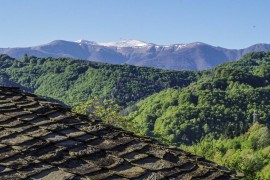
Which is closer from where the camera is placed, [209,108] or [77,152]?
[77,152]

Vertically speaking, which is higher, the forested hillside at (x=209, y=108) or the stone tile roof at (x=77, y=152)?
the stone tile roof at (x=77, y=152)

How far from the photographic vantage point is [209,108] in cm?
13062

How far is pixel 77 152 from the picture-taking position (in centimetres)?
420

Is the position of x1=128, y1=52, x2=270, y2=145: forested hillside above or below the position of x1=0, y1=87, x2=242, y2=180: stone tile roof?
below

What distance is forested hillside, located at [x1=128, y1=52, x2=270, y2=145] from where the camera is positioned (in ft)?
396

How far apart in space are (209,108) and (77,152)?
420ft

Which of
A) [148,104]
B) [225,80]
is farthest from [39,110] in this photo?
[225,80]

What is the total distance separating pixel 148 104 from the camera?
139 m

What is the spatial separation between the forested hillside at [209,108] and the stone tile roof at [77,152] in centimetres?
10534

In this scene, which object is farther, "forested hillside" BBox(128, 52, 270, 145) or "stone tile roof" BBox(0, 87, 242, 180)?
"forested hillside" BBox(128, 52, 270, 145)

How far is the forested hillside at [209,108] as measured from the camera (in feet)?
396

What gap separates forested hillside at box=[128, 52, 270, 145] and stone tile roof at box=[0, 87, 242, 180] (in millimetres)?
105340

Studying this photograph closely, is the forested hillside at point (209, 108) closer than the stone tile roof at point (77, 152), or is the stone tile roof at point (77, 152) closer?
the stone tile roof at point (77, 152)

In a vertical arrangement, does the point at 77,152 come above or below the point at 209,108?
above
